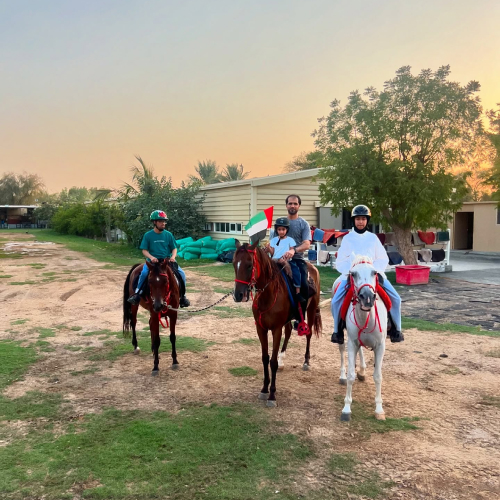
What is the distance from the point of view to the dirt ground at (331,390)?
3.78 m

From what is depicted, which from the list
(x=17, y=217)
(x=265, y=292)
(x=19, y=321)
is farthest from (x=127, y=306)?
(x=17, y=217)

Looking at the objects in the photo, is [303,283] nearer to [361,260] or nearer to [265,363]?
[265,363]

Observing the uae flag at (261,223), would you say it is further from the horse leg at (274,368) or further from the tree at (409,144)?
the tree at (409,144)

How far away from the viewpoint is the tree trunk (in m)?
16.2

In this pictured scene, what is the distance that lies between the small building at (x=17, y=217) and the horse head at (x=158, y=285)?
203ft

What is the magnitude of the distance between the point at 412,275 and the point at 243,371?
9596 mm

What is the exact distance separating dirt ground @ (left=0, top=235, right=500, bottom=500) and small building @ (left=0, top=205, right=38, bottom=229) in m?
58.7

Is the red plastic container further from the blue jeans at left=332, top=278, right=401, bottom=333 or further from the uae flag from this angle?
the uae flag

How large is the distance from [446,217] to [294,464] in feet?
47.8

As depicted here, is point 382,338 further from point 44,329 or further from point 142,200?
point 142,200

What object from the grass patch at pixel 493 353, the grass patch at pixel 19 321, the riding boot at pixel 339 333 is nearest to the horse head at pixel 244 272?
the riding boot at pixel 339 333

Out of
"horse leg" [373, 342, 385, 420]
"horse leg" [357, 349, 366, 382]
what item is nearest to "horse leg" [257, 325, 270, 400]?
"horse leg" [373, 342, 385, 420]

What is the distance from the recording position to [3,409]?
4922 mm

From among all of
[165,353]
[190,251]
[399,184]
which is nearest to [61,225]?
[190,251]
